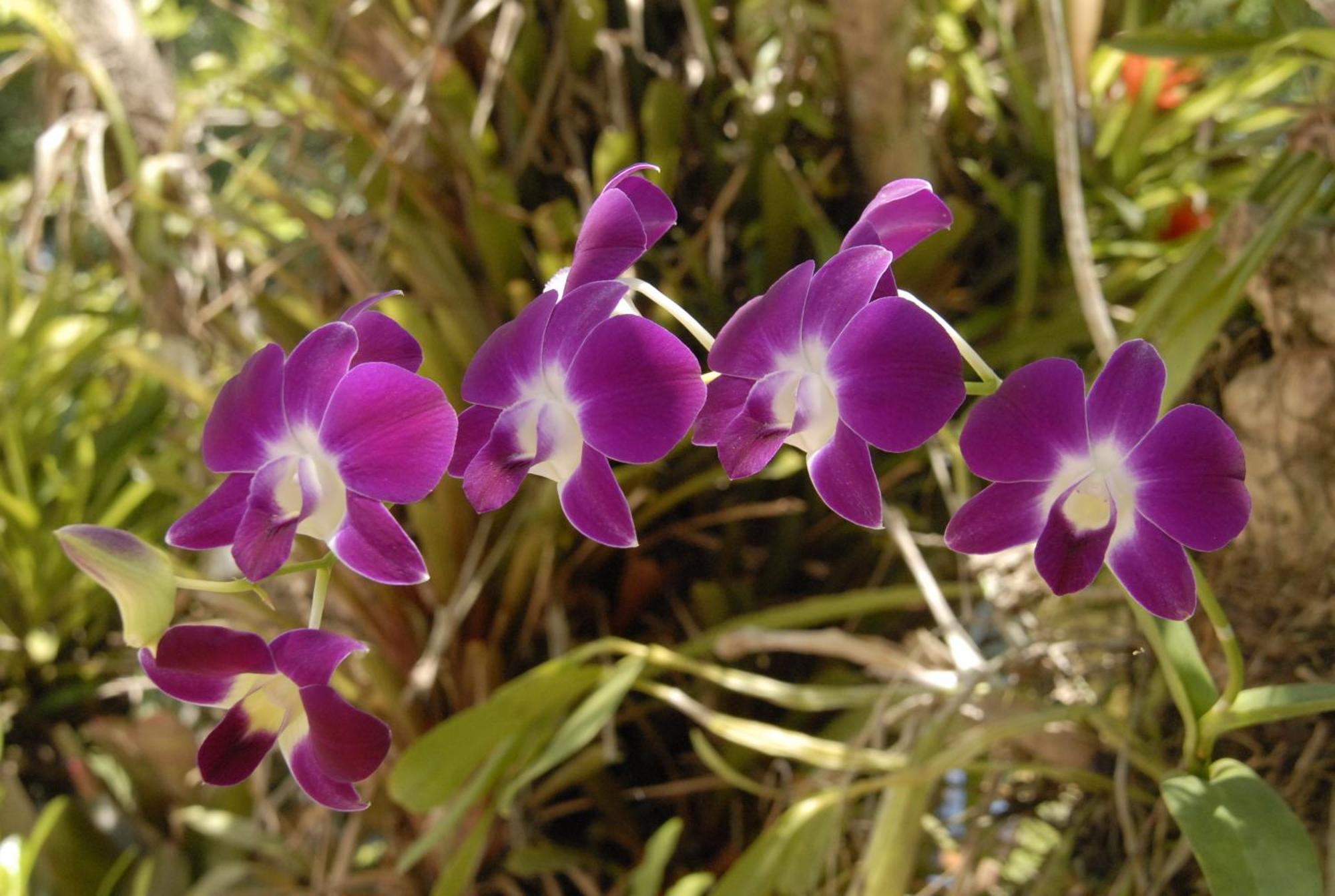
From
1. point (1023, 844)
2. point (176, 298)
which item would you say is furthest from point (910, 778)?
point (176, 298)

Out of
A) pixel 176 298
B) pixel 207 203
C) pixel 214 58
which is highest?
pixel 214 58

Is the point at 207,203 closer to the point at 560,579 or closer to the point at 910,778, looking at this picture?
the point at 560,579

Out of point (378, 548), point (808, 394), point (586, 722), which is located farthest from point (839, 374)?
point (586, 722)

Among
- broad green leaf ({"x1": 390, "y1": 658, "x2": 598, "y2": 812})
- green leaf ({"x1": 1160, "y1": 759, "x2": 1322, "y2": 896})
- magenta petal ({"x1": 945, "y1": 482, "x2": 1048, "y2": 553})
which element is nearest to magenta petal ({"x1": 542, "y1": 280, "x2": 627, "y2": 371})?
magenta petal ({"x1": 945, "y1": 482, "x2": 1048, "y2": 553})

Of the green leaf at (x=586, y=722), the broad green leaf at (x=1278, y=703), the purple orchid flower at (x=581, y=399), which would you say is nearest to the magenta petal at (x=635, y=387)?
the purple orchid flower at (x=581, y=399)

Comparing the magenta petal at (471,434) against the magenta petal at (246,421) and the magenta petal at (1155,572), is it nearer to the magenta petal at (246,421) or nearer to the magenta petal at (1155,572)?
the magenta petal at (246,421)

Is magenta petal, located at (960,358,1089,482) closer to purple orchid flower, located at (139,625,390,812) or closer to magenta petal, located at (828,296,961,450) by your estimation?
magenta petal, located at (828,296,961,450)
